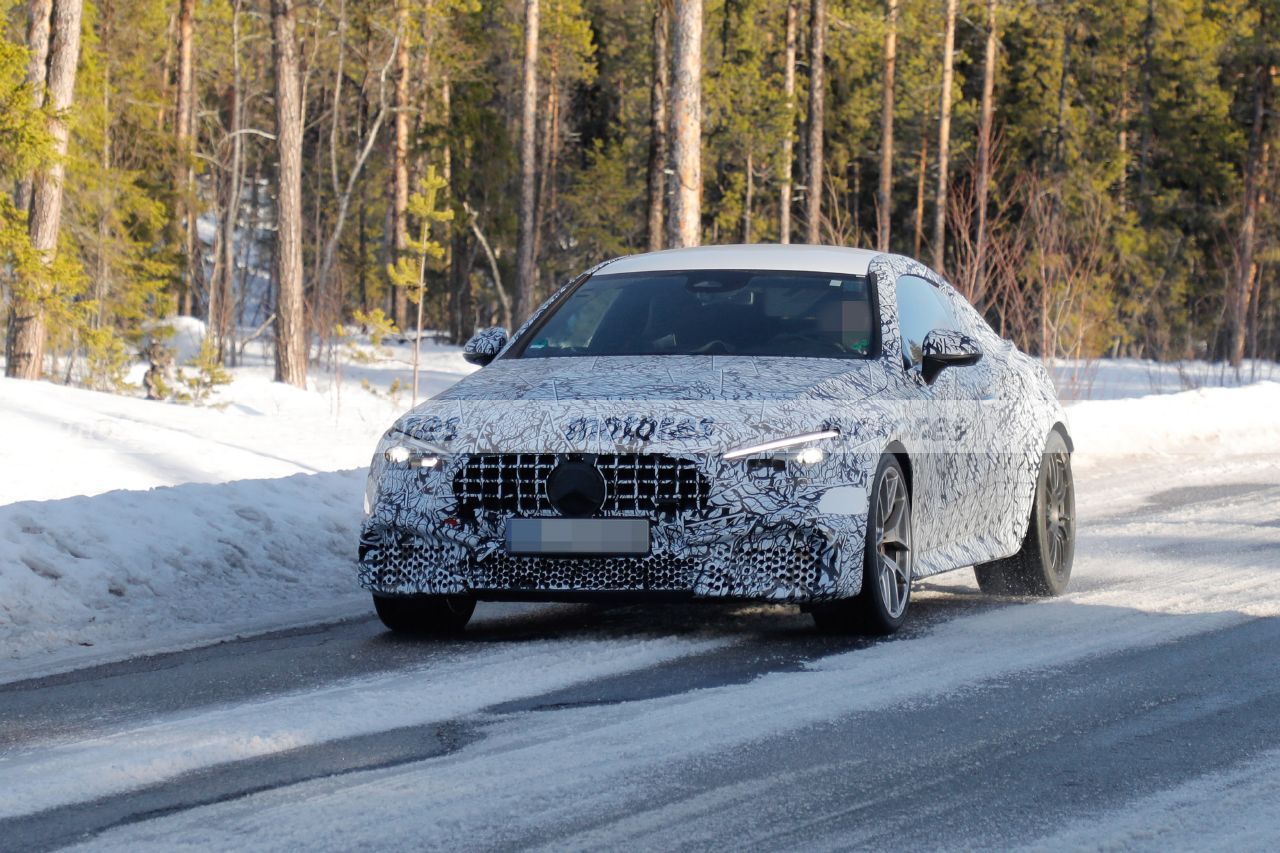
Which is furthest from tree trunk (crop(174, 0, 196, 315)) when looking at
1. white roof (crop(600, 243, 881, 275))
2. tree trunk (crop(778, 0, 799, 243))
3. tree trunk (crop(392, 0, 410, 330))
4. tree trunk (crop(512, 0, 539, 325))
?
white roof (crop(600, 243, 881, 275))

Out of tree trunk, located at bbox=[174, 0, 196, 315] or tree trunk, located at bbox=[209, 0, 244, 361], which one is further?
tree trunk, located at bbox=[174, 0, 196, 315]

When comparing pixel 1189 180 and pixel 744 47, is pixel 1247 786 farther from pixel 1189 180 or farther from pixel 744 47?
pixel 1189 180

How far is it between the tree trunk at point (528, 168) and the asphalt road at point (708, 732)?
1302 inches

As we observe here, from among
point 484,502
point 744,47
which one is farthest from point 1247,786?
point 744,47

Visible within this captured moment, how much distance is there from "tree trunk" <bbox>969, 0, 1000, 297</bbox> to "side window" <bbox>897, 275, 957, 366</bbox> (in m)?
13.7

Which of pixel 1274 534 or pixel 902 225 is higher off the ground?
pixel 902 225

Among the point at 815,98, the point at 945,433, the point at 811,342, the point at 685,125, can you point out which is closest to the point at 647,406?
the point at 811,342

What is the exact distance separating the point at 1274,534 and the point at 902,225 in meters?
58.8

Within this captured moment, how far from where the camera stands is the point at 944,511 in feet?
26.2

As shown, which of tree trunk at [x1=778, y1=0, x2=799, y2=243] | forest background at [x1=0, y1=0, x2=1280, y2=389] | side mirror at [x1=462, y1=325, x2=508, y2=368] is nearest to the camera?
side mirror at [x1=462, y1=325, x2=508, y2=368]

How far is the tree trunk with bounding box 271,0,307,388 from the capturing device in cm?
2730

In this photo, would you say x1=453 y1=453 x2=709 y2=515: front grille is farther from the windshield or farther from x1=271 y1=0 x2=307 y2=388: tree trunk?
x1=271 y1=0 x2=307 y2=388: tree trunk

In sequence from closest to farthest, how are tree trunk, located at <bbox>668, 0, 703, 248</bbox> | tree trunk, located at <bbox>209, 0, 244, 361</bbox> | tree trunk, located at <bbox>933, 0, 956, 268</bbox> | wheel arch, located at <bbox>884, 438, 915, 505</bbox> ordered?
1. wheel arch, located at <bbox>884, 438, 915, 505</bbox>
2. tree trunk, located at <bbox>668, 0, 703, 248</bbox>
3. tree trunk, located at <bbox>209, 0, 244, 361</bbox>
4. tree trunk, located at <bbox>933, 0, 956, 268</bbox>

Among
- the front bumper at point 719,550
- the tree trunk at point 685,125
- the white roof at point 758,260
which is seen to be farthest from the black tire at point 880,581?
Answer: the tree trunk at point 685,125
